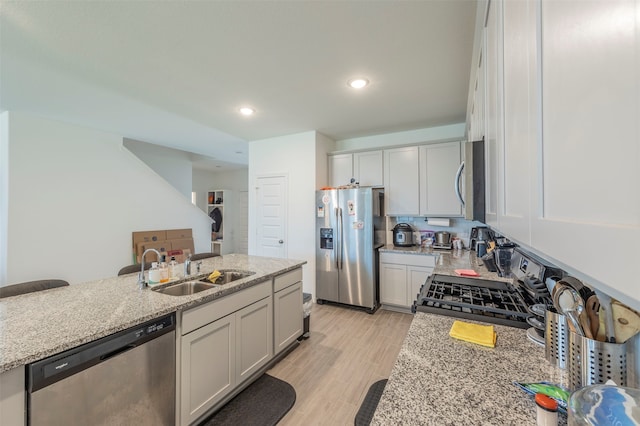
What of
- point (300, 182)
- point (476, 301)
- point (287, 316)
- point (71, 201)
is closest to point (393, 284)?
point (287, 316)

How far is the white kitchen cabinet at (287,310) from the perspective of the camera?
2287mm

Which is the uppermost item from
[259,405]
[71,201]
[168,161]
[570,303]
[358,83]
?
[358,83]

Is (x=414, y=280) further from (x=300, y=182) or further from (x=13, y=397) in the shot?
(x=13, y=397)

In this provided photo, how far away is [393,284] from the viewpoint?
345 cm

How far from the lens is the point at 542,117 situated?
504 millimetres

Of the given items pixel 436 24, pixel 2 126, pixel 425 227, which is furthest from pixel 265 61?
pixel 2 126

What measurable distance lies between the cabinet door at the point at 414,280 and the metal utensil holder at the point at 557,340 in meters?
2.47

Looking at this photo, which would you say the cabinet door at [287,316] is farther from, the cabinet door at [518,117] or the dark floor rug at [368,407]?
the cabinet door at [518,117]

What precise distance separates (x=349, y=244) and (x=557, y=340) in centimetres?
274

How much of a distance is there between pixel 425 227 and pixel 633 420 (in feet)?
11.6

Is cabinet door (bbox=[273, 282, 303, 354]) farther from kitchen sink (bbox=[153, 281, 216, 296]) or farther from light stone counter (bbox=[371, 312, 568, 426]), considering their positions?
light stone counter (bbox=[371, 312, 568, 426])

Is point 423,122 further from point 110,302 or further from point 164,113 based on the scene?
point 110,302

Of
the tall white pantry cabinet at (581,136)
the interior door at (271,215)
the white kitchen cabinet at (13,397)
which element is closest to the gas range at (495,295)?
the tall white pantry cabinet at (581,136)

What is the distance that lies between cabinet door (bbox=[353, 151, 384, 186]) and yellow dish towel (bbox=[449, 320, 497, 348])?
2851mm
